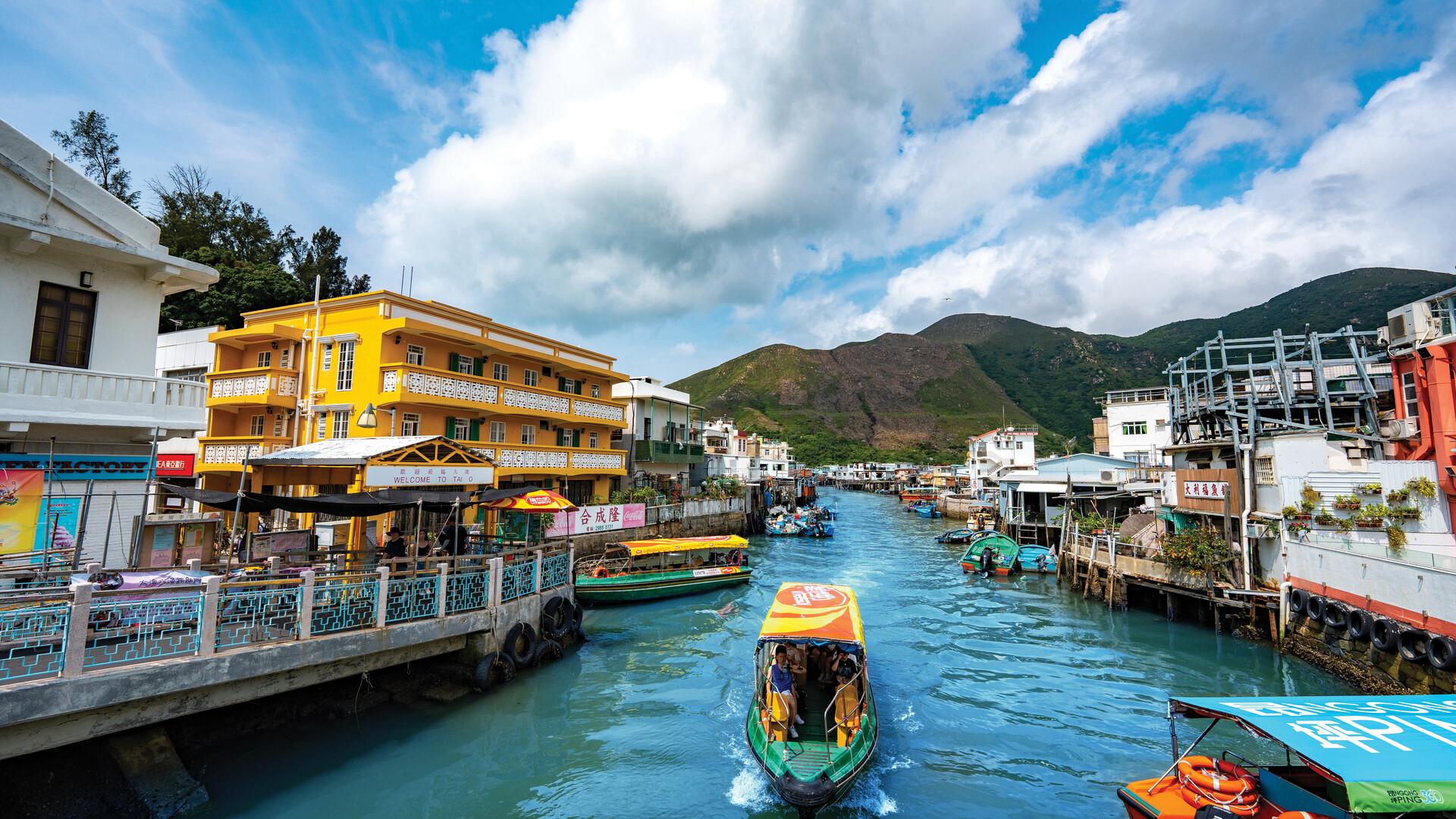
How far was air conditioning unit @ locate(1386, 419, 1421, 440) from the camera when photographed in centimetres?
2081

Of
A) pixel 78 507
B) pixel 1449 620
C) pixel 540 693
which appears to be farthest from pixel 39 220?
pixel 1449 620

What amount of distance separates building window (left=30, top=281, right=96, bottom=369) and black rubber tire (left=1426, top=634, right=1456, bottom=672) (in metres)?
30.0

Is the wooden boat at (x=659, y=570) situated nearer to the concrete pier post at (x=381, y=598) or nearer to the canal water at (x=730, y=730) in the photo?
the canal water at (x=730, y=730)

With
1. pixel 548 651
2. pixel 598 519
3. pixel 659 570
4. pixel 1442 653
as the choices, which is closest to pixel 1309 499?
pixel 1442 653

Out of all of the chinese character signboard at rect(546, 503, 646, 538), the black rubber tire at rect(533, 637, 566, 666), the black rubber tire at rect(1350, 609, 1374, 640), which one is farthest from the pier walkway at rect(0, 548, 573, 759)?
the black rubber tire at rect(1350, 609, 1374, 640)

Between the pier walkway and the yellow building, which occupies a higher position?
the yellow building

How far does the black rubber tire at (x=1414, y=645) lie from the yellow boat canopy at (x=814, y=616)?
1259 cm

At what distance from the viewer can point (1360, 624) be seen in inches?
635

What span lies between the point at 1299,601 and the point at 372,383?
32111 mm

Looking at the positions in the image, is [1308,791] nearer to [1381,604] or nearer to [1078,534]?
[1381,604]

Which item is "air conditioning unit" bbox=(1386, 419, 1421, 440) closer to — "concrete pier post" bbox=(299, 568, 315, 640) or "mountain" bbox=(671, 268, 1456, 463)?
"concrete pier post" bbox=(299, 568, 315, 640)

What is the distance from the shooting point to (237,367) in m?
27.3

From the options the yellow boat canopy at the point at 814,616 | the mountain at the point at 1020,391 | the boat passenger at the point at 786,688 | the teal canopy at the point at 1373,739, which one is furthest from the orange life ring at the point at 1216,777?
the mountain at the point at 1020,391

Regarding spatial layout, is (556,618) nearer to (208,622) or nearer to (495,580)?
(495,580)
